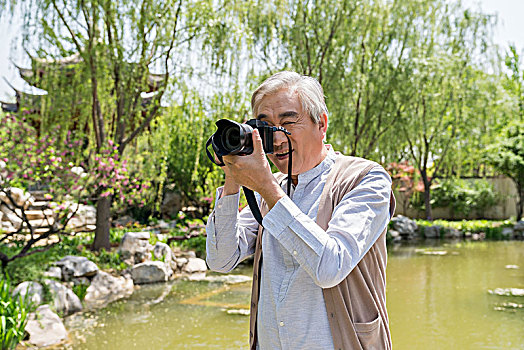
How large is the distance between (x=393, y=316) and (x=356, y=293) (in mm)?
4164

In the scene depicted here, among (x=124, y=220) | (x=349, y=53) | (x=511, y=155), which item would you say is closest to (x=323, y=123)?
(x=349, y=53)

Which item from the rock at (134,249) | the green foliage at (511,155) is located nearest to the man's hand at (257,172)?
the rock at (134,249)

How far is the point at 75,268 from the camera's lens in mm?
5746

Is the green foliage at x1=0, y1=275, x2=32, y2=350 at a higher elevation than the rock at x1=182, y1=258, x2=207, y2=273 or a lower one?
higher

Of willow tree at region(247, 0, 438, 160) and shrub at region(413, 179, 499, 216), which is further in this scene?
shrub at region(413, 179, 499, 216)

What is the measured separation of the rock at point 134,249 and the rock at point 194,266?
0.63m

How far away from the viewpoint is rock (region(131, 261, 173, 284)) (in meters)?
6.47

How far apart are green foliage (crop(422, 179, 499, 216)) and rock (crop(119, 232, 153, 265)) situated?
11.5m

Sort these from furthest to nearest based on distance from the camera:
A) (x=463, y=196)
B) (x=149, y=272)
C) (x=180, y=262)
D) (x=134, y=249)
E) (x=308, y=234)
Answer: (x=463, y=196) < (x=180, y=262) < (x=134, y=249) < (x=149, y=272) < (x=308, y=234)

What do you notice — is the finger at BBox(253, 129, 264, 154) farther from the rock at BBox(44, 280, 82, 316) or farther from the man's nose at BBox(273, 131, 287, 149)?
the rock at BBox(44, 280, 82, 316)

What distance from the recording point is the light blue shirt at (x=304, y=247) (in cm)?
100

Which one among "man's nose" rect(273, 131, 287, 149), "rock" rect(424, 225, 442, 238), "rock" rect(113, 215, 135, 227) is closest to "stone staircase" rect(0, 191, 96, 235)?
"rock" rect(113, 215, 135, 227)

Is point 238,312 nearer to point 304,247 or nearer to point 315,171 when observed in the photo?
point 315,171

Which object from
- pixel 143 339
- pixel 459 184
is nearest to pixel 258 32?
pixel 143 339
